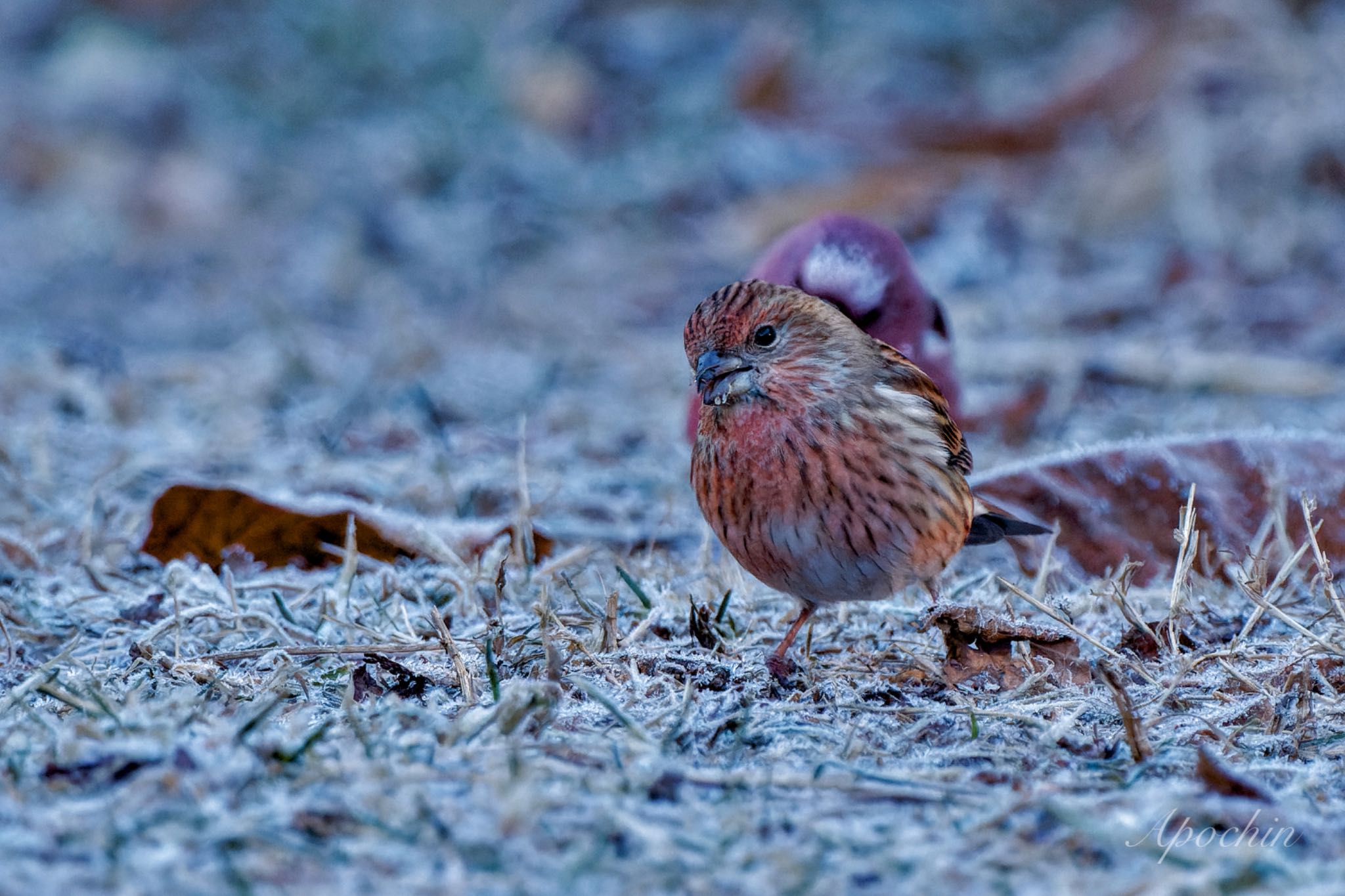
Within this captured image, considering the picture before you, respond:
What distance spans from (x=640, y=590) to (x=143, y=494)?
2074mm

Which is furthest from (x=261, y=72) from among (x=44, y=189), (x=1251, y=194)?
(x=1251, y=194)

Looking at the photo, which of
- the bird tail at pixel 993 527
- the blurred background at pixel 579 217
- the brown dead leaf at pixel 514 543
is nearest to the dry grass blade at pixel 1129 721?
the bird tail at pixel 993 527

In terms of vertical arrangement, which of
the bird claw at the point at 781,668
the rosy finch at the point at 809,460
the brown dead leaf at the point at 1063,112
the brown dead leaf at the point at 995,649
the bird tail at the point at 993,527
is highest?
the brown dead leaf at the point at 1063,112

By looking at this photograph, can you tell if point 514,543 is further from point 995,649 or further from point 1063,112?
point 1063,112

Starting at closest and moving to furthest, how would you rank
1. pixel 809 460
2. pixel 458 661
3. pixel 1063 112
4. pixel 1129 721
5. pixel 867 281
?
pixel 1129 721
pixel 458 661
pixel 809 460
pixel 867 281
pixel 1063 112

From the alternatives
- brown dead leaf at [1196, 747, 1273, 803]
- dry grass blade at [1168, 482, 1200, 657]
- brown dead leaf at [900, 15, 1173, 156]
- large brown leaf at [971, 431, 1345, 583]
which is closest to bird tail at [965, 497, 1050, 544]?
large brown leaf at [971, 431, 1345, 583]

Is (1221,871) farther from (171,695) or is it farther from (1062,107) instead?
(1062,107)

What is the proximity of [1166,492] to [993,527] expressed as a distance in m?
0.55

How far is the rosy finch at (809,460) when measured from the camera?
325 cm

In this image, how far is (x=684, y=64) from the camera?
39.3 feet

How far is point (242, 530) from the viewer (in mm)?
3902

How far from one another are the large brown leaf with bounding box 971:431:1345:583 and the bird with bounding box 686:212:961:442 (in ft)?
1.95

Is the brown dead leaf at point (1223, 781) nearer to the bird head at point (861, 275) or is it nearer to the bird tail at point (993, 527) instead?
the bird tail at point (993, 527)
